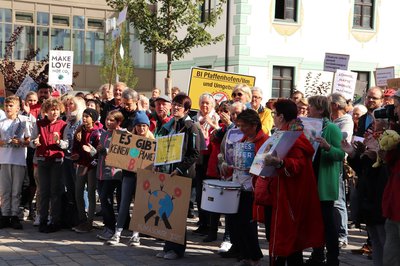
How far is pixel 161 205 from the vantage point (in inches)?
305

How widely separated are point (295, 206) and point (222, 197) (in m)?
1.04

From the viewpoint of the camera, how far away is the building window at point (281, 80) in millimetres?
28062

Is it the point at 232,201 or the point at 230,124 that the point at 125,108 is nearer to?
the point at 230,124

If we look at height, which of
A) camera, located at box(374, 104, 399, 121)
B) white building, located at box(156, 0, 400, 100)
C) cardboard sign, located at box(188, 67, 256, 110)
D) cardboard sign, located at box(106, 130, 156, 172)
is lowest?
cardboard sign, located at box(106, 130, 156, 172)

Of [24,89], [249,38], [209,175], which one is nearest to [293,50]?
[249,38]

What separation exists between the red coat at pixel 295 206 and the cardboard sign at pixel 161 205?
1698 mm

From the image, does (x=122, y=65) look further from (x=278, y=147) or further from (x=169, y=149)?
(x=278, y=147)

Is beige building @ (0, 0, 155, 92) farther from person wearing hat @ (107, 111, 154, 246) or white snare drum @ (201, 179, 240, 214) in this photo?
white snare drum @ (201, 179, 240, 214)

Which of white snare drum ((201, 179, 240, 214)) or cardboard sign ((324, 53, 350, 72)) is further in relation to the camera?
cardboard sign ((324, 53, 350, 72))

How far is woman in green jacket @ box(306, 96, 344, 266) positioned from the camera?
6781 millimetres

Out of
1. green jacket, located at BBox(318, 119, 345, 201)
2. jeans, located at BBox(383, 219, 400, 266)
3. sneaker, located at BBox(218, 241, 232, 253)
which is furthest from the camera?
sneaker, located at BBox(218, 241, 232, 253)

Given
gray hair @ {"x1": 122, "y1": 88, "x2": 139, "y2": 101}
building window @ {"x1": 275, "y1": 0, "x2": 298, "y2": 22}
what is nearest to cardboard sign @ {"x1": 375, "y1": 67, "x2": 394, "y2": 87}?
gray hair @ {"x1": 122, "y1": 88, "x2": 139, "y2": 101}

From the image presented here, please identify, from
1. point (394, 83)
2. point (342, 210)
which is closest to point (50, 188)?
point (342, 210)

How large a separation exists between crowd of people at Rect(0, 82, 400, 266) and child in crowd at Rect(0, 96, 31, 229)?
0.05 feet
